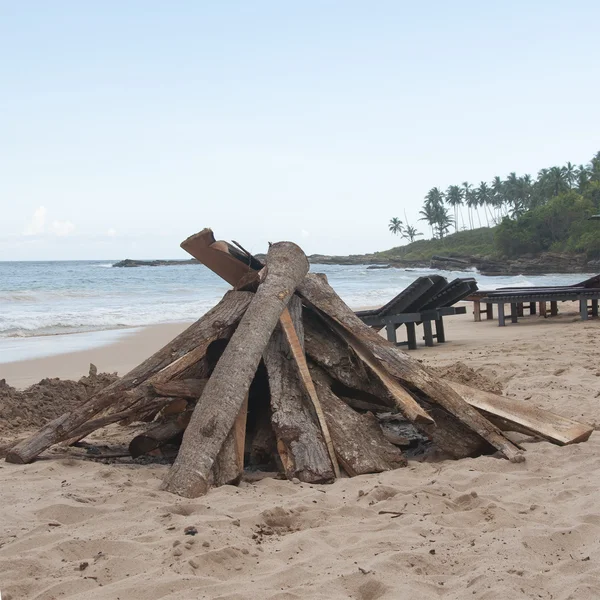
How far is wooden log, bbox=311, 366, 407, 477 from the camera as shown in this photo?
4562 mm

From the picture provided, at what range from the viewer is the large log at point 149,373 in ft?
16.0

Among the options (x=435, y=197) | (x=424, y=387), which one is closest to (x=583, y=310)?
(x=424, y=387)

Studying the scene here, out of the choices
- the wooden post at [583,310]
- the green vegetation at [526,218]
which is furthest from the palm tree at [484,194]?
the wooden post at [583,310]

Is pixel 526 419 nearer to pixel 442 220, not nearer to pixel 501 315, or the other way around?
pixel 501 315

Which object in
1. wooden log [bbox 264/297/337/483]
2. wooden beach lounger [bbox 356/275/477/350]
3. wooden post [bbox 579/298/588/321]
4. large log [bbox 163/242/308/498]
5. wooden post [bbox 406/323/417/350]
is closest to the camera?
large log [bbox 163/242/308/498]

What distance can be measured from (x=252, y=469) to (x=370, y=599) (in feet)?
7.20

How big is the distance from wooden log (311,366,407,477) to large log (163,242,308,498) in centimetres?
64

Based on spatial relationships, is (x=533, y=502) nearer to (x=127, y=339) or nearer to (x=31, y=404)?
(x=31, y=404)

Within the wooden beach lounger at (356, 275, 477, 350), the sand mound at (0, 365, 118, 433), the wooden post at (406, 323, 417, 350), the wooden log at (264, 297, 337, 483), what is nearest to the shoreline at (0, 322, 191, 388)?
the sand mound at (0, 365, 118, 433)

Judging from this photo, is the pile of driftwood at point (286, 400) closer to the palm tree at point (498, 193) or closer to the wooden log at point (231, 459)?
the wooden log at point (231, 459)

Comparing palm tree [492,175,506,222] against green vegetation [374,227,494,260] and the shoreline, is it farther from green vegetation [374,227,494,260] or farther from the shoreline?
the shoreline

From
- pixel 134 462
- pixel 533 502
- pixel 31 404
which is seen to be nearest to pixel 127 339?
pixel 31 404

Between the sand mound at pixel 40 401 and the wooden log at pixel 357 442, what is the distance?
2.98 m

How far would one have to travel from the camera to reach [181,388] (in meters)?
4.95
